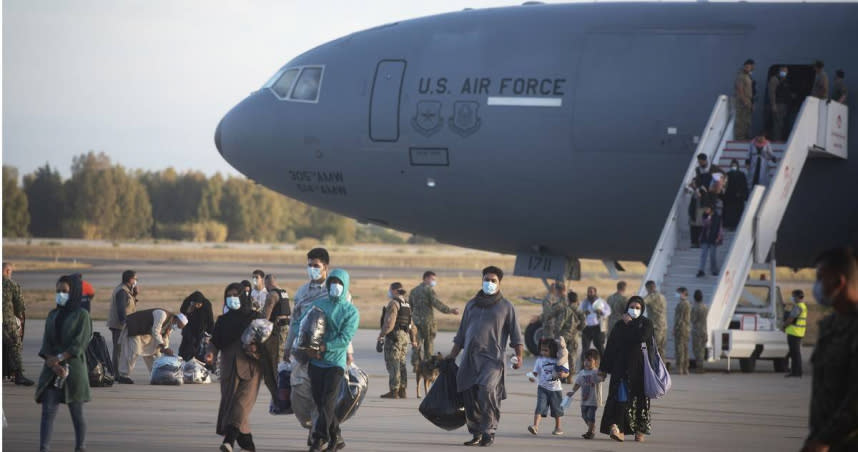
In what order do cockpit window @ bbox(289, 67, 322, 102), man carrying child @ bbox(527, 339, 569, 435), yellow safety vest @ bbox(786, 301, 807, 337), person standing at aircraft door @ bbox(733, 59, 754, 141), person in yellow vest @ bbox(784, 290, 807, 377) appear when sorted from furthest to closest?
cockpit window @ bbox(289, 67, 322, 102) < yellow safety vest @ bbox(786, 301, 807, 337) < person in yellow vest @ bbox(784, 290, 807, 377) < person standing at aircraft door @ bbox(733, 59, 754, 141) < man carrying child @ bbox(527, 339, 569, 435)

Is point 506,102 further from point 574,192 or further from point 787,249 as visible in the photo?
point 787,249

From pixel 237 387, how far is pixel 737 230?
11.0m

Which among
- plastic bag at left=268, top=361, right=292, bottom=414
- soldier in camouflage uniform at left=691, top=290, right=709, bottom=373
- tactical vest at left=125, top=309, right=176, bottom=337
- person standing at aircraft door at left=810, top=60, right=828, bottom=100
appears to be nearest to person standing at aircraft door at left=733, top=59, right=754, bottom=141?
person standing at aircraft door at left=810, top=60, right=828, bottom=100

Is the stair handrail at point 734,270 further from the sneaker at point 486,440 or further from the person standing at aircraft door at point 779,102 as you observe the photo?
the sneaker at point 486,440

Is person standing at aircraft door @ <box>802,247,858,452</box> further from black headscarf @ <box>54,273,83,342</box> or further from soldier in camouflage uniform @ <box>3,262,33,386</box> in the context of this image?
soldier in camouflage uniform @ <box>3,262,33,386</box>

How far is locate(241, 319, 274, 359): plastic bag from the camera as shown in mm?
13812

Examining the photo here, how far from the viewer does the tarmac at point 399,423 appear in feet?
47.2

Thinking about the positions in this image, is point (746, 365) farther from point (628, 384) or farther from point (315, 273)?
point (315, 273)

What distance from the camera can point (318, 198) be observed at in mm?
26234

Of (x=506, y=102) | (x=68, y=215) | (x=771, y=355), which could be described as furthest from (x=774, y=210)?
(x=68, y=215)

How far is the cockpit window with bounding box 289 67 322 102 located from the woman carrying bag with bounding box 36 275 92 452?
13.1 meters

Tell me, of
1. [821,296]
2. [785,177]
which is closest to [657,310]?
[785,177]

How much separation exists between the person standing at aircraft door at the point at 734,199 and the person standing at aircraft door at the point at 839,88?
201 centimetres

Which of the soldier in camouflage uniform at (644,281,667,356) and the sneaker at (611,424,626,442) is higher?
the soldier in camouflage uniform at (644,281,667,356)
